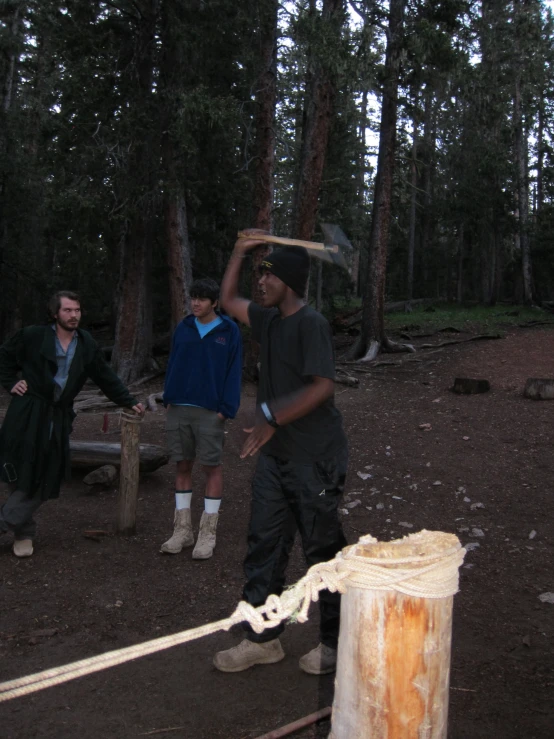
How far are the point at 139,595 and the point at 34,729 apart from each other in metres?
1.69

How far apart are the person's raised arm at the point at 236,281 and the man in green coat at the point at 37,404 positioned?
69.4 inches

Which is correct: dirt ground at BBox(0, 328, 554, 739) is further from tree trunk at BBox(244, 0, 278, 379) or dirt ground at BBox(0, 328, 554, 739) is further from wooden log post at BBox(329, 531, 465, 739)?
tree trunk at BBox(244, 0, 278, 379)

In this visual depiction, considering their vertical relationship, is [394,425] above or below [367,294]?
below

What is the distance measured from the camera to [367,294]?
16688 mm

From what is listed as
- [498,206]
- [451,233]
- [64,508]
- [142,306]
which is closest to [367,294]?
[142,306]

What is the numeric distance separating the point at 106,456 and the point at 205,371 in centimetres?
263

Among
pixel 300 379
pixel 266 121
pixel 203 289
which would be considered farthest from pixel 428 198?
pixel 300 379

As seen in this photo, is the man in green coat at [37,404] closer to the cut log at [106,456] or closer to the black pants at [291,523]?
the cut log at [106,456]

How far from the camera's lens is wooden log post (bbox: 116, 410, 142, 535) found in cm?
584

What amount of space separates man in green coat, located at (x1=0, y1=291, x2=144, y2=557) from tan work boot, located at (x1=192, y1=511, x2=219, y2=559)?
121cm

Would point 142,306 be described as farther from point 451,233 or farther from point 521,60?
point 451,233

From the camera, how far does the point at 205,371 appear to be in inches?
218

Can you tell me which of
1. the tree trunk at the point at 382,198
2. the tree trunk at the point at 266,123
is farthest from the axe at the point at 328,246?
the tree trunk at the point at 382,198

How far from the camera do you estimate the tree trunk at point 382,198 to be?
14.7 m
